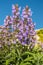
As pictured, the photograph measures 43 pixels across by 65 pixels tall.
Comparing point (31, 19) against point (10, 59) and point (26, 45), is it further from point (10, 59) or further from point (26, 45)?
point (10, 59)

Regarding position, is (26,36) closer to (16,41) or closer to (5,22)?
(16,41)

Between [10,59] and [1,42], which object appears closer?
[10,59]

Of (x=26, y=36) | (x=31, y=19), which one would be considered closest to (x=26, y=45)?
(x=26, y=36)

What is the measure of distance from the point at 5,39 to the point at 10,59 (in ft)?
1.80

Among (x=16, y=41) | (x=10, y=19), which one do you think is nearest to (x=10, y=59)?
(x=16, y=41)

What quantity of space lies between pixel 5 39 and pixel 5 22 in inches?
14.3

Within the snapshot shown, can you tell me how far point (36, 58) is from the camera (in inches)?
221

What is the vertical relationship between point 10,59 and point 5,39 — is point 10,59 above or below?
below

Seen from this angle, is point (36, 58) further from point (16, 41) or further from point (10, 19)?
point (10, 19)

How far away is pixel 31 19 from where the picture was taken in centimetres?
583

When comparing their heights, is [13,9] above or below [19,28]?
above

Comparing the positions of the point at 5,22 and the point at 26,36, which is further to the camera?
the point at 5,22

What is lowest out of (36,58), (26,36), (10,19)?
(36,58)

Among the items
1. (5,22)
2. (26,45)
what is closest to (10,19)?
(5,22)
